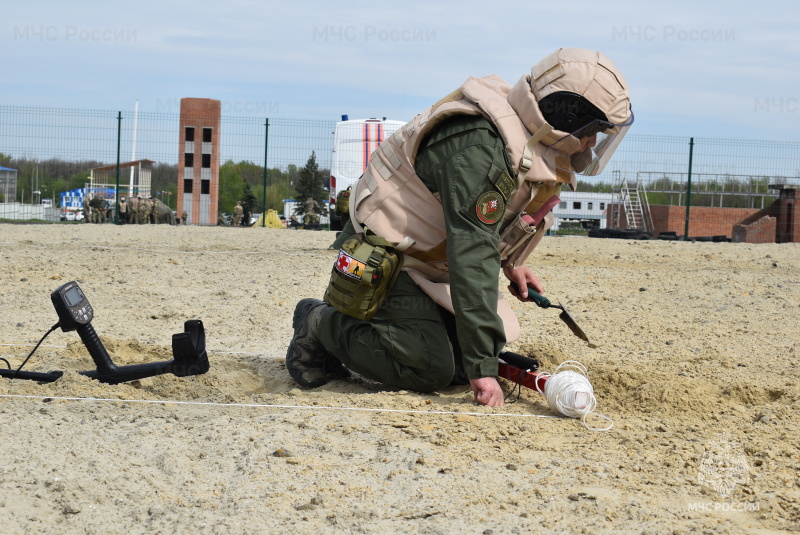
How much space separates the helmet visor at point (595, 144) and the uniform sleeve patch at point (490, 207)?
1.28 ft

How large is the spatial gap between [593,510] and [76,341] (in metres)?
3.32

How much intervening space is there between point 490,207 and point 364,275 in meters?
0.59

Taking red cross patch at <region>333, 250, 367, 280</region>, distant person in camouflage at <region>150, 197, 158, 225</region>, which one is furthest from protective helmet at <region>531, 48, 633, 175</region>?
distant person in camouflage at <region>150, 197, 158, 225</region>

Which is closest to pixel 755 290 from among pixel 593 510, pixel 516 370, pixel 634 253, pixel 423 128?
pixel 634 253

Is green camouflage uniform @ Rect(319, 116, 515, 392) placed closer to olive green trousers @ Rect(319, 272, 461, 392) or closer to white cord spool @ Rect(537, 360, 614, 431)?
olive green trousers @ Rect(319, 272, 461, 392)

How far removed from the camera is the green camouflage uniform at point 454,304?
129 inches

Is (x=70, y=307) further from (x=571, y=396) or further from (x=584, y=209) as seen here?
(x=584, y=209)

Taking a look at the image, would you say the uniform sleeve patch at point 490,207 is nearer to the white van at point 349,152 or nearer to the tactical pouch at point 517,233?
the tactical pouch at point 517,233

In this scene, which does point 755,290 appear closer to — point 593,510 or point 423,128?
point 423,128

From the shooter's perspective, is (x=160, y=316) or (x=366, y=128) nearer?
(x=160, y=316)

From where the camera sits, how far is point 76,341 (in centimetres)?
468

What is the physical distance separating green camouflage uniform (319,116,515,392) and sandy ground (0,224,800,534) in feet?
0.49

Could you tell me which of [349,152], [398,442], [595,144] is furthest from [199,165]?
[398,442]

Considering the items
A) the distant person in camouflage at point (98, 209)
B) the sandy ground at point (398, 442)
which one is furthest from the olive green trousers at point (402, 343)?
the distant person in camouflage at point (98, 209)
